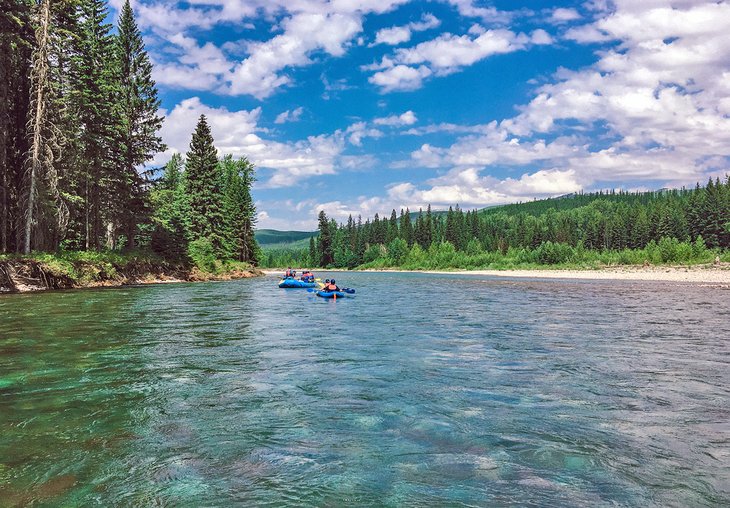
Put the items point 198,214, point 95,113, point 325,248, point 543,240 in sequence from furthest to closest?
point 325,248 < point 543,240 < point 198,214 < point 95,113

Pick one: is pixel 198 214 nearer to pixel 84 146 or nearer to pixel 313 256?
pixel 84 146

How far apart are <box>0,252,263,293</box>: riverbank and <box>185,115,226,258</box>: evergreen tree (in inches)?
287

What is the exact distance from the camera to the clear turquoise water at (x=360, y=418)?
4.93m

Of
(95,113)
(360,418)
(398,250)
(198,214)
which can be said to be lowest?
(360,418)

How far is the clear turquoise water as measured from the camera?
4.93m

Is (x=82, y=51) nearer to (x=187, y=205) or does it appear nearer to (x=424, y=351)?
(x=187, y=205)

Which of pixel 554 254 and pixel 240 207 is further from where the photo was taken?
pixel 554 254

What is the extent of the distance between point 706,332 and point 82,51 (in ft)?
149

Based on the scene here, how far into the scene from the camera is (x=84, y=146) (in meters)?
37.9

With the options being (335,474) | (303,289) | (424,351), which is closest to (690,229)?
(303,289)

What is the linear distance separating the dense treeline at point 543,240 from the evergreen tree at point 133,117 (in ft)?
261

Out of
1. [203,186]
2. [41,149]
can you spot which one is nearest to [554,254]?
[203,186]

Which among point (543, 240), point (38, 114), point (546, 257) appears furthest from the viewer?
point (543, 240)

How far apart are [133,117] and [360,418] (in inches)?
2009
